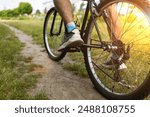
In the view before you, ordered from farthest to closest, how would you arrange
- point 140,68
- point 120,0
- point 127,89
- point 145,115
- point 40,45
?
point 40,45 < point 140,68 < point 127,89 < point 120,0 < point 145,115

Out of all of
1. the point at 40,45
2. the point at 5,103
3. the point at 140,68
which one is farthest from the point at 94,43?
the point at 40,45

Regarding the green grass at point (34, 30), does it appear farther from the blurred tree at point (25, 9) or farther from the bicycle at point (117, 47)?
A: the blurred tree at point (25, 9)

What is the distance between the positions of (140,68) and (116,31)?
68 cm

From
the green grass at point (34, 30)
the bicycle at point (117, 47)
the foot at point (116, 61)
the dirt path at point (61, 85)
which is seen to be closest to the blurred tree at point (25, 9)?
the green grass at point (34, 30)

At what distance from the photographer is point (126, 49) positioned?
14.3ft

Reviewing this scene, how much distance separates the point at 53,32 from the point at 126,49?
270 centimetres

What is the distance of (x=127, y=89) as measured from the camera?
4531 millimetres

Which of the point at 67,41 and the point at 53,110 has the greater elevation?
the point at 67,41

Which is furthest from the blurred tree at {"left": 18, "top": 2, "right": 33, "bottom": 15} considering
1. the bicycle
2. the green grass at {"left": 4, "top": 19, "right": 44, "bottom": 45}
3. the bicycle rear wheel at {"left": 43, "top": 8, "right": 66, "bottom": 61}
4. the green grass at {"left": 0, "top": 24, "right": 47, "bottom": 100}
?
the bicycle

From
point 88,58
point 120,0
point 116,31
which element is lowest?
point 88,58

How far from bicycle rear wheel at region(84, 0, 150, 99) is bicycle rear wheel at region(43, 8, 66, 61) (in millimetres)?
1568

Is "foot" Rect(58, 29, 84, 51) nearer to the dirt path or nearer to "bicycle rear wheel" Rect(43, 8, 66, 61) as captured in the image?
the dirt path

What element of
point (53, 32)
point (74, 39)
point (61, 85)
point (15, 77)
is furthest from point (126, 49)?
point (53, 32)

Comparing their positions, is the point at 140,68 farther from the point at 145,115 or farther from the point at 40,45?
the point at 40,45
